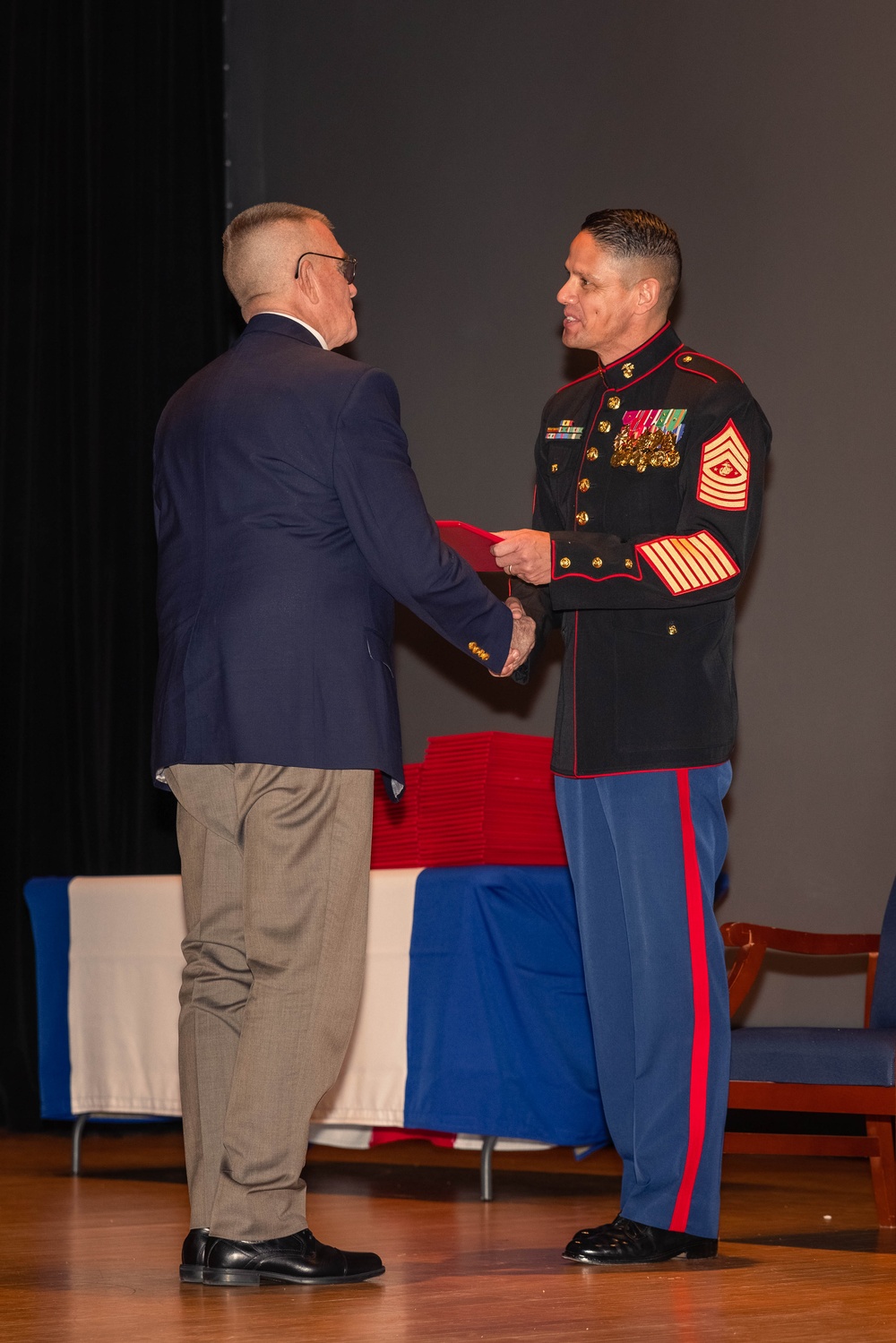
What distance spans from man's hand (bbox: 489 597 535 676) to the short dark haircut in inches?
22.6

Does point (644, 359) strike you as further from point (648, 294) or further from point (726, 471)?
point (726, 471)

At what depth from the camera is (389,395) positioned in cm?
236

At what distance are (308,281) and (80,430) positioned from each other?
2964 mm

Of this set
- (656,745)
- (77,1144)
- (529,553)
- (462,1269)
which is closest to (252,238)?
(529,553)

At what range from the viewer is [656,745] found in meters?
2.48

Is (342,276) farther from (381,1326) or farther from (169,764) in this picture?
(381,1326)

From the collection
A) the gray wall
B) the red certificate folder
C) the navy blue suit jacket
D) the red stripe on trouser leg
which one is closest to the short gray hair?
the navy blue suit jacket

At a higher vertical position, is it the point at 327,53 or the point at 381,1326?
the point at 327,53

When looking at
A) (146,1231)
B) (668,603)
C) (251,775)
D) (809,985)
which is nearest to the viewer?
(251,775)

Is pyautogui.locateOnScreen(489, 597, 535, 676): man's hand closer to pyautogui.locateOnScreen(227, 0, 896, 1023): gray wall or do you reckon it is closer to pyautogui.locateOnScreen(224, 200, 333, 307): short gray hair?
pyautogui.locateOnScreen(224, 200, 333, 307): short gray hair

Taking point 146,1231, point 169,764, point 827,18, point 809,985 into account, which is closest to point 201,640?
point 169,764

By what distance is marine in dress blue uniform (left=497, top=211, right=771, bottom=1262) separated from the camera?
2.42m

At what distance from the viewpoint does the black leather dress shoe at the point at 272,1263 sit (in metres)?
2.19

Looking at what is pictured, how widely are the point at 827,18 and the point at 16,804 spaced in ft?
10.7
